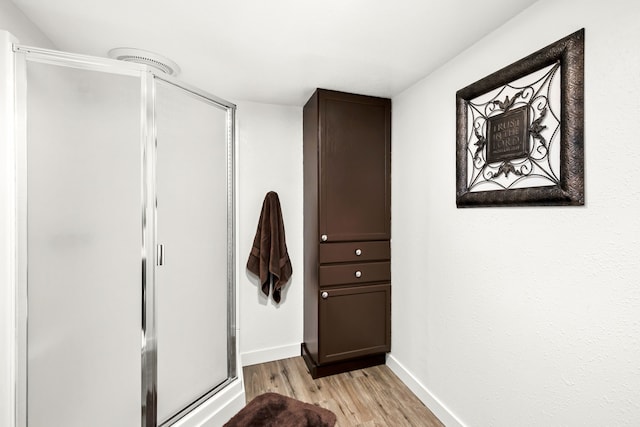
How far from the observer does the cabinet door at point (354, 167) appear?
2205mm

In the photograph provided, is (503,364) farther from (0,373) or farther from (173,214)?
(0,373)

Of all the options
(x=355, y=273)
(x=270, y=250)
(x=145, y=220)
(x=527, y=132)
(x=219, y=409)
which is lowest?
(x=219, y=409)

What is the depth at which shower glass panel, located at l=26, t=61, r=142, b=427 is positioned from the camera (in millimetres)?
1211

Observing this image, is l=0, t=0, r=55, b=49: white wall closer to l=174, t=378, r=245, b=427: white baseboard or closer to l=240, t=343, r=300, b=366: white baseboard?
l=174, t=378, r=245, b=427: white baseboard

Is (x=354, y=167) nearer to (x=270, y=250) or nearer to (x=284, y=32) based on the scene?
(x=270, y=250)

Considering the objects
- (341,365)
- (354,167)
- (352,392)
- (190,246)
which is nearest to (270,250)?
(190,246)

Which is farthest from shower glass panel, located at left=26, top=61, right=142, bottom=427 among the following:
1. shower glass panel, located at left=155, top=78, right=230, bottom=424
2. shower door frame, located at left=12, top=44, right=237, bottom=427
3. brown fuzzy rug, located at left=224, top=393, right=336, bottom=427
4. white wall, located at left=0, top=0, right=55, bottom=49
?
brown fuzzy rug, located at left=224, top=393, right=336, bottom=427

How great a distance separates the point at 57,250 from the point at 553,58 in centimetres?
225

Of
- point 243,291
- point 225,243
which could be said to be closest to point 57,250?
point 225,243

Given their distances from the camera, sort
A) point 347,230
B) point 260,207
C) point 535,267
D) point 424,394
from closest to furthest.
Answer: point 535,267, point 424,394, point 347,230, point 260,207

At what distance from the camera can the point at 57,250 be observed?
4.08 feet

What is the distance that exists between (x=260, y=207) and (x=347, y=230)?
0.81 meters

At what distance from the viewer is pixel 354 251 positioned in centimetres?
230

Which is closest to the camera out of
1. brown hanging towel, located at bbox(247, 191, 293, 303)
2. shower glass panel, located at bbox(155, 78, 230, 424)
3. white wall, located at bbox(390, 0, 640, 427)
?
white wall, located at bbox(390, 0, 640, 427)
